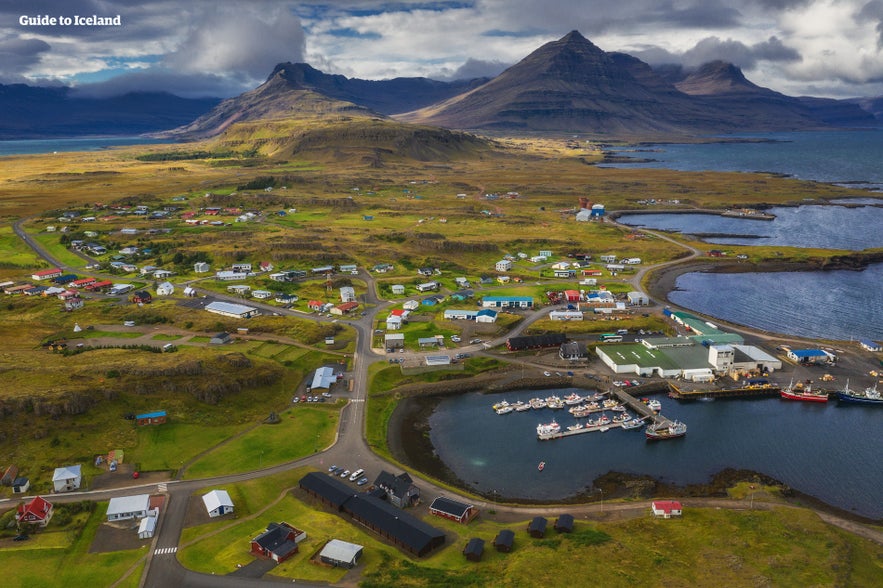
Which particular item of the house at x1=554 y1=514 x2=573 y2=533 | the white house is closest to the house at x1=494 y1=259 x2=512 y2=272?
the white house

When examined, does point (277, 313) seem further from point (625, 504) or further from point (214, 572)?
point (625, 504)

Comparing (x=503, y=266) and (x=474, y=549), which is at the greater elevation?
(x=503, y=266)

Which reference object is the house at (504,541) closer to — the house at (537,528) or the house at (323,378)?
the house at (537,528)

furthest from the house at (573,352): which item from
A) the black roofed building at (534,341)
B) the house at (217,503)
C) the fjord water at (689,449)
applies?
the house at (217,503)

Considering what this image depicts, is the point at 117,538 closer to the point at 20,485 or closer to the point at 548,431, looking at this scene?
the point at 20,485

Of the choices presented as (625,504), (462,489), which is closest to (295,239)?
(462,489)

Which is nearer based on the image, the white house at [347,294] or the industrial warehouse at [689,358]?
the industrial warehouse at [689,358]

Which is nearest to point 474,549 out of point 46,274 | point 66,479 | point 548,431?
point 548,431
